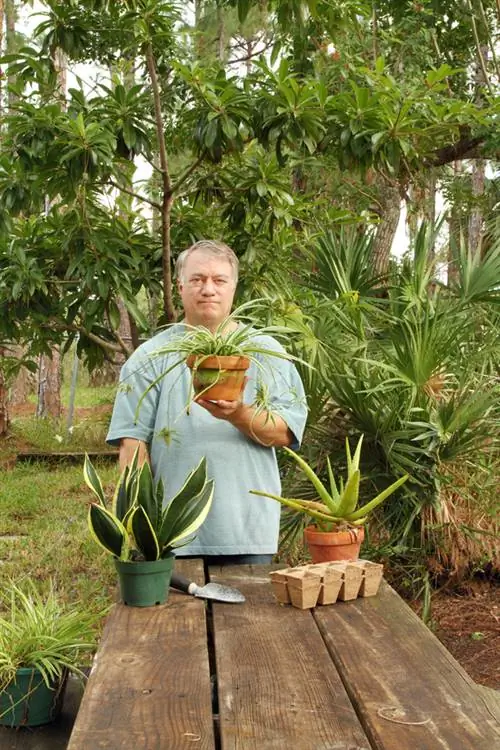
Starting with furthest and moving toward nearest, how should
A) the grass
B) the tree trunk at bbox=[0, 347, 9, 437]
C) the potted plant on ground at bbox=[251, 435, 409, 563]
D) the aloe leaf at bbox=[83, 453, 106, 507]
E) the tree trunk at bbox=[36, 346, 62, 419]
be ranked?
the tree trunk at bbox=[36, 346, 62, 419] < the tree trunk at bbox=[0, 347, 9, 437] < the grass < the potted plant on ground at bbox=[251, 435, 409, 563] < the aloe leaf at bbox=[83, 453, 106, 507]

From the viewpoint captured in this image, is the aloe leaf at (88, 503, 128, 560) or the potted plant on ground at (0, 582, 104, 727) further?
the potted plant on ground at (0, 582, 104, 727)

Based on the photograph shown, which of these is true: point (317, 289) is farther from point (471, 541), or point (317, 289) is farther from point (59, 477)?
point (59, 477)

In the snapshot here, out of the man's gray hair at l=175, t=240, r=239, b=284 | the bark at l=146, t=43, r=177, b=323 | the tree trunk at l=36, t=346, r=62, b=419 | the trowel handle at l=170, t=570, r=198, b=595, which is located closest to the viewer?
the trowel handle at l=170, t=570, r=198, b=595

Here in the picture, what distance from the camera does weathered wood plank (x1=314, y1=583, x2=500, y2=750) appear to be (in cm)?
162

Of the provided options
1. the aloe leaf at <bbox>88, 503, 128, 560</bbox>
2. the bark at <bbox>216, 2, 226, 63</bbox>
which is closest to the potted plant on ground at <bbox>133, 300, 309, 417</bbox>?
the aloe leaf at <bbox>88, 503, 128, 560</bbox>

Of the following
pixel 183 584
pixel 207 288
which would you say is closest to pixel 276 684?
pixel 183 584

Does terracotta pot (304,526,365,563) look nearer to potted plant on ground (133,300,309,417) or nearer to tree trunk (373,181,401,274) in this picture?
potted plant on ground (133,300,309,417)

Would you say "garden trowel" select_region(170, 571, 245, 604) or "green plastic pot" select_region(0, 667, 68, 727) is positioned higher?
"garden trowel" select_region(170, 571, 245, 604)

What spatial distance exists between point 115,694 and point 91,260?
408 centimetres

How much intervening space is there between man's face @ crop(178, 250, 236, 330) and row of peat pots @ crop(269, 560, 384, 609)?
943 mm

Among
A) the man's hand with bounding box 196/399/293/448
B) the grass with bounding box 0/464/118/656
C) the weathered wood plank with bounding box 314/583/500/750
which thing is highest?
the man's hand with bounding box 196/399/293/448

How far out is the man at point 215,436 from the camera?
3008 millimetres

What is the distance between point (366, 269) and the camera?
6676 mm

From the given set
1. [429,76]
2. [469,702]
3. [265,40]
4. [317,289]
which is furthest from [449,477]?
[265,40]
